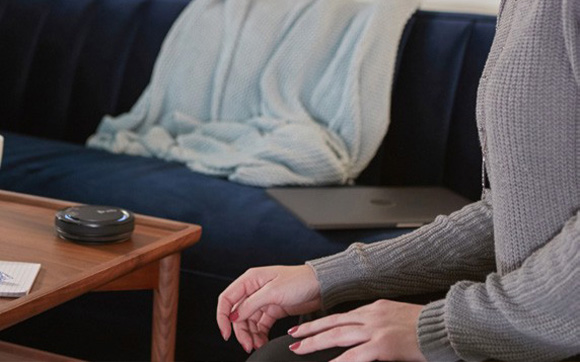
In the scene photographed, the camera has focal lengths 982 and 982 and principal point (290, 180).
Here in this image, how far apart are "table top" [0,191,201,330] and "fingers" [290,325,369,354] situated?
0.40m

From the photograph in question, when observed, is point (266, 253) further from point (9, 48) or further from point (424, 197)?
point (9, 48)

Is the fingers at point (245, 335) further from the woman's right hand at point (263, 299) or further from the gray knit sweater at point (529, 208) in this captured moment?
the gray knit sweater at point (529, 208)

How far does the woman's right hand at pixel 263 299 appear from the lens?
114cm

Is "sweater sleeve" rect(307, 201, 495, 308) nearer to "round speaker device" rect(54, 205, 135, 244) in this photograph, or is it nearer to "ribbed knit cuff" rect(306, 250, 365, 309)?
"ribbed knit cuff" rect(306, 250, 365, 309)

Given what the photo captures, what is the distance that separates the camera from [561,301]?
0.91 metres

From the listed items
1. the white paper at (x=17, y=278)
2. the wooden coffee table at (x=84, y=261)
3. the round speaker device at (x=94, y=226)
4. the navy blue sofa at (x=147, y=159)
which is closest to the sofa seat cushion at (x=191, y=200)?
the navy blue sofa at (x=147, y=159)

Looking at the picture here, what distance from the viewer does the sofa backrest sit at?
7.42 feet

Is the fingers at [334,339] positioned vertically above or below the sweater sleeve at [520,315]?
below

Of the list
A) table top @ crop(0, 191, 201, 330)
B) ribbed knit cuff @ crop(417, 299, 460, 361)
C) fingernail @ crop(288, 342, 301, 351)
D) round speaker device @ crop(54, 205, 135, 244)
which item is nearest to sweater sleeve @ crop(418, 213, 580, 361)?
ribbed knit cuff @ crop(417, 299, 460, 361)

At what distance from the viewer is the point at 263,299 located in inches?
44.8

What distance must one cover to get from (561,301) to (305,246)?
959 millimetres

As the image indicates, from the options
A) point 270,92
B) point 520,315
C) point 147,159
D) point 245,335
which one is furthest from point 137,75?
point 520,315

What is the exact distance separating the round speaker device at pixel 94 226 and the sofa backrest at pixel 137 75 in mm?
932

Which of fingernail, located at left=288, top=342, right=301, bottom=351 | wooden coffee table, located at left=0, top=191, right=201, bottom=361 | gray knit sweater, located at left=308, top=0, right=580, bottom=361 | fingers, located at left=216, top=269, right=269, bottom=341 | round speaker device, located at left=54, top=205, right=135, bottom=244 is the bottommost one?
wooden coffee table, located at left=0, top=191, right=201, bottom=361
